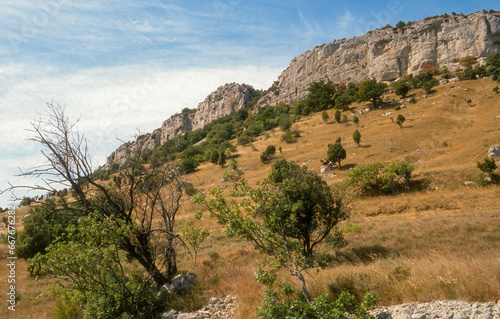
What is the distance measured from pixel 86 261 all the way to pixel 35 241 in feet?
55.6

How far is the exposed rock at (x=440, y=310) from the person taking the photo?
429cm

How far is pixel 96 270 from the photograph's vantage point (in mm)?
6176

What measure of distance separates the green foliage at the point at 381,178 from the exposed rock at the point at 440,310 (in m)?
21.1

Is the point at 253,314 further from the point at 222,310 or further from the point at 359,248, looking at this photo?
the point at 359,248

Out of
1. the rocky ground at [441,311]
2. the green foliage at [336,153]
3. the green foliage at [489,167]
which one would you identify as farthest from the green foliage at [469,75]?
the rocky ground at [441,311]

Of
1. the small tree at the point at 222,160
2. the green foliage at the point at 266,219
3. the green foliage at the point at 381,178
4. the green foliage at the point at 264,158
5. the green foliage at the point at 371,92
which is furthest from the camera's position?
the green foliage at the point at 371,92

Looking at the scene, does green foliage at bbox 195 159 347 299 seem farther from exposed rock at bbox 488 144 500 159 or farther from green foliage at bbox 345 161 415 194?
exposed rock at bbox 488 144 500 159

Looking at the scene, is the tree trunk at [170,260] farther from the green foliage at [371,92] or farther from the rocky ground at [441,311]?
the green foliage at [371,92]

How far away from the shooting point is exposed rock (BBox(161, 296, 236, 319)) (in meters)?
6.96

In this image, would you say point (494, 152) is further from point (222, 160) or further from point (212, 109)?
point (212, 109)

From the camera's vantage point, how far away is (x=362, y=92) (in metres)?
59.2

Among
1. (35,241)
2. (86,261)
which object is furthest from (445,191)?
(35,241)

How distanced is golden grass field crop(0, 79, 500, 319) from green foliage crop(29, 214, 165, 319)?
1720 millimetres

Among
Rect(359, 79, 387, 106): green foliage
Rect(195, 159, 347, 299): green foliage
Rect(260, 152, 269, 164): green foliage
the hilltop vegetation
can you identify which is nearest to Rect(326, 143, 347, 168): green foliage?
the hilltop vegetation
